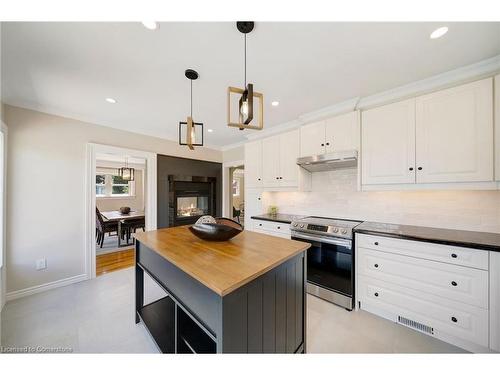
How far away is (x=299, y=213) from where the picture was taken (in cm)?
304

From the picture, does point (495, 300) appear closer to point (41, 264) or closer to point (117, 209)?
point (41, 264)

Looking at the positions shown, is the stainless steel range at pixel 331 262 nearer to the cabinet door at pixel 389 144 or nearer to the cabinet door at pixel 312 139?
the cabinet door at pixel 389 144

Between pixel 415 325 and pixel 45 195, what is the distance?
4459 mm

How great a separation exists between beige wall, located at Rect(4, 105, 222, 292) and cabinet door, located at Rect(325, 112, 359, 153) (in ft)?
11.3

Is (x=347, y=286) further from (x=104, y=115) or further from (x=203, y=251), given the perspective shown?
(x=104, y=115)

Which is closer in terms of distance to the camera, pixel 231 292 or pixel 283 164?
pixel 231 292

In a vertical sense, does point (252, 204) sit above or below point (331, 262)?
above

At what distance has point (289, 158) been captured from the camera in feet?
9.19

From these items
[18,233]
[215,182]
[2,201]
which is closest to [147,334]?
[18,233]

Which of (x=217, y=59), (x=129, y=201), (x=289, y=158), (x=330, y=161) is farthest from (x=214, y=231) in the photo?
(x=129, y=201)

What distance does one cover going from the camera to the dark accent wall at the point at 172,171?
3555mm
